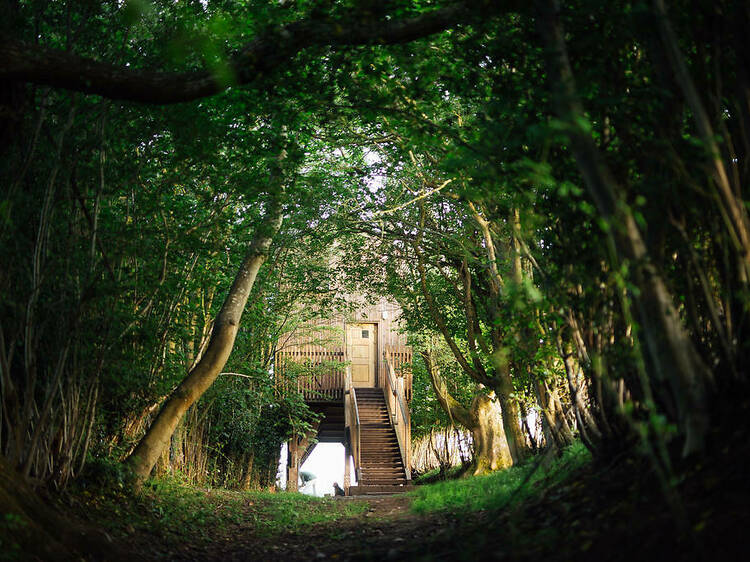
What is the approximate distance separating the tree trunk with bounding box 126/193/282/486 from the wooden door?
43.7 feet

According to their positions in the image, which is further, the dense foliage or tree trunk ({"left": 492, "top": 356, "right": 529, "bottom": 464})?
tree trunk ({"left": 492, "top": 356, "right": 529, "bottom": 464})

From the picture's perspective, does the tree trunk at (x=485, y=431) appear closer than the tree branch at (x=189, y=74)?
No

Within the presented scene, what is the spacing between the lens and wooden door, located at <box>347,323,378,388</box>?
21.8 metres

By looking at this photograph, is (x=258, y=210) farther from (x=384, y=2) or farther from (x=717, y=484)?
(x=717, y=484)

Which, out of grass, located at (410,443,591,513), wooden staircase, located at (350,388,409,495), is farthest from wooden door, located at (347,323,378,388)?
grass, located at (410,443,591,513)

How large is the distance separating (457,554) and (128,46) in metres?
5.30

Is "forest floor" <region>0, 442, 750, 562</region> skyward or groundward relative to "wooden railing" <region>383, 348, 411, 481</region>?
groundward

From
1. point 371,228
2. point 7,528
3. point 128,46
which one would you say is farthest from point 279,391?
point 7,528

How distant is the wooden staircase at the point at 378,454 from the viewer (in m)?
14.2

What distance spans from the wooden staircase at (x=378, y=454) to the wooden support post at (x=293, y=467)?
185cm

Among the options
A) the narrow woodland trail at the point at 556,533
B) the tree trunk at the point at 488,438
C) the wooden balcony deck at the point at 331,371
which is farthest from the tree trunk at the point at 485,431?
the narrow woodland trail at the point at 556,533

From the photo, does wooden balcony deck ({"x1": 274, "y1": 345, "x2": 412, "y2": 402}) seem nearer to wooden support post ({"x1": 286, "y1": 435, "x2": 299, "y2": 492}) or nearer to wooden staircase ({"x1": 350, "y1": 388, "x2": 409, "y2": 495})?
wooden staircase ({"x1": 350, "y1": 388, "x2": 409, "y2": 495})

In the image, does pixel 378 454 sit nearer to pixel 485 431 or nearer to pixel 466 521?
pixel 485 431

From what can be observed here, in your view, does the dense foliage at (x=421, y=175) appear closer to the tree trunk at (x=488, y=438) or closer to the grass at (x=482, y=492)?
the grass at (x=482, y=492)
